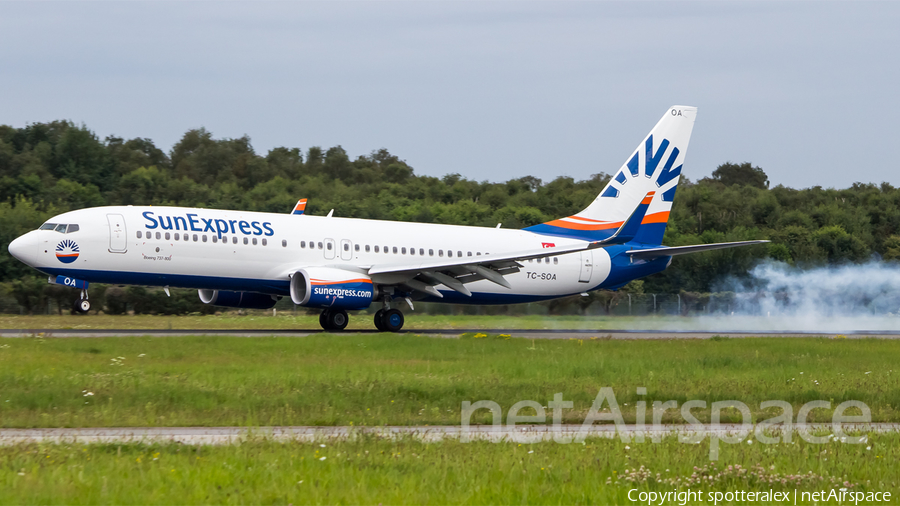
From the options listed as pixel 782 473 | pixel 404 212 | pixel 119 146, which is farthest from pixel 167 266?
Answer: pixel 119 146

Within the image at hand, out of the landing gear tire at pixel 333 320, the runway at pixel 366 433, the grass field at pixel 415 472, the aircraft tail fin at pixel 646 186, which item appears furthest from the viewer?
the aircraft tail fin at pixel 646 186

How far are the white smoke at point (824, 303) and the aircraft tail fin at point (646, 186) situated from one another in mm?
6343

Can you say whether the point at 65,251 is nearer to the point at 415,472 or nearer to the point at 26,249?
the point at 26,249

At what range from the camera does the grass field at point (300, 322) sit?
35.1 m

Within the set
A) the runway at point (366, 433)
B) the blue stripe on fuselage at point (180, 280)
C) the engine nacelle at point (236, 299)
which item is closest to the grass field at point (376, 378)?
the runway at point (366, 433)

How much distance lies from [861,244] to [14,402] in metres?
61.0

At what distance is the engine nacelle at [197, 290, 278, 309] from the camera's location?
33.2 metres

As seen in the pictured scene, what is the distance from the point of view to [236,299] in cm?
3347

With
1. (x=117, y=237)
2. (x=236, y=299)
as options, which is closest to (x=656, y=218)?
(x=236, y=299)

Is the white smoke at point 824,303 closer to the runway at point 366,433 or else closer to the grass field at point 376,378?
the grass field at point 376,378

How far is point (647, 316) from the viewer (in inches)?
1832

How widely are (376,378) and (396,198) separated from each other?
2424 inches

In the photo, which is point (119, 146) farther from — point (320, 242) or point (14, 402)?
point (14, 402)

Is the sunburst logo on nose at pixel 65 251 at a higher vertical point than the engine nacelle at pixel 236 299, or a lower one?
higher
